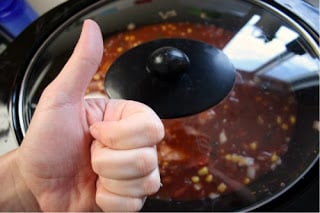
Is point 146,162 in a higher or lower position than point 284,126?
higher

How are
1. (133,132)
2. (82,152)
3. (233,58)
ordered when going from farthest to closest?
(233,58), (82,152), (133,132)

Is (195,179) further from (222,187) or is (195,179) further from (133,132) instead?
(133,132)

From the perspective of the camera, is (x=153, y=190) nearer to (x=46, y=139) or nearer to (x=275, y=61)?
(x=46, y=139)

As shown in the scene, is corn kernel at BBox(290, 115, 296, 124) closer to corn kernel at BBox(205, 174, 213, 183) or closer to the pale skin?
corn kernel at BBox(205, 174, 213, 183)

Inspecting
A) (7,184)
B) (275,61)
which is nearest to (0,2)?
(7,184)

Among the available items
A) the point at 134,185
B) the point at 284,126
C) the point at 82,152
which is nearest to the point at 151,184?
the point at 134,185

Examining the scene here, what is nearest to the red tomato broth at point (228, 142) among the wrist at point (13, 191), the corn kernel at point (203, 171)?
the corn kernel at point (203, 171)

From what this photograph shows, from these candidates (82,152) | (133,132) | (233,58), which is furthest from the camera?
(233,58)

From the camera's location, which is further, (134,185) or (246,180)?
(246,180)
